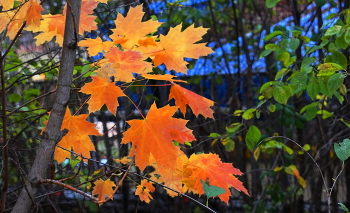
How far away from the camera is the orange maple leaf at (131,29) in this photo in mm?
1485

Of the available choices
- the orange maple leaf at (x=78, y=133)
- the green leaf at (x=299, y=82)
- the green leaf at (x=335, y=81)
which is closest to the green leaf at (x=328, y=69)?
the green leaf at (x=335, y=81)

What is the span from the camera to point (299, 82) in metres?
1.96

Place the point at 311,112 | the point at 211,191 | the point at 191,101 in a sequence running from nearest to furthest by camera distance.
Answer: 1. the point at 211,191
2. the point at 191,101
3. the point at 311,112

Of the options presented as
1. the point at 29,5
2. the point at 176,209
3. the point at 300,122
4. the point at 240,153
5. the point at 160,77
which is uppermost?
the point at 29,5

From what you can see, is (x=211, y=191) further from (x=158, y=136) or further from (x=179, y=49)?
(x=179, y=49)

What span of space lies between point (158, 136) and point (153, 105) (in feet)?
0.41

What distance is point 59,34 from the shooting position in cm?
164

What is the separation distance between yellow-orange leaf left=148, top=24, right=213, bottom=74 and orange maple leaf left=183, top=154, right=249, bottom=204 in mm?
381

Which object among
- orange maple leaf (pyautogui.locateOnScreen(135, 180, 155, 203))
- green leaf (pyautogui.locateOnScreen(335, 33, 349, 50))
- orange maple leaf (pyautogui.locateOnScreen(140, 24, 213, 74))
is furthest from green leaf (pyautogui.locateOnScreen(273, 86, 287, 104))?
orange maple leaf (pyautogui.locateOnScreen(135, 180, 155, 203))

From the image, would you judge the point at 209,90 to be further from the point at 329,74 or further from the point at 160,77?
the point at 160,77

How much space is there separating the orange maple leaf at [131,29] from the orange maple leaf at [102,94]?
0.28 metres

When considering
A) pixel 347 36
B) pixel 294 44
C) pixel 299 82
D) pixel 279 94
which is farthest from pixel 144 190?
pixel 347 36

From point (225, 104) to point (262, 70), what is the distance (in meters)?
0.67

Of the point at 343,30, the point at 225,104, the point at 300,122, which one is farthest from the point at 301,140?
the point at 343,30
